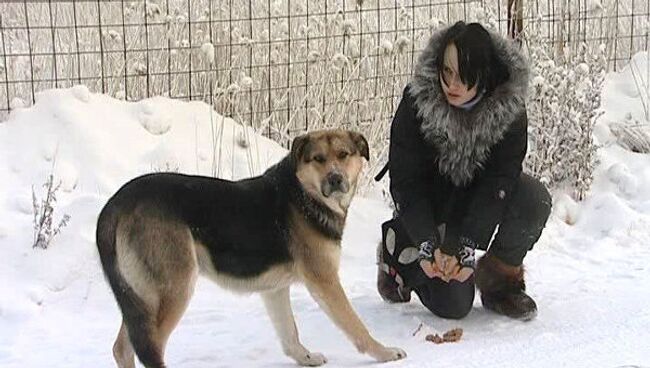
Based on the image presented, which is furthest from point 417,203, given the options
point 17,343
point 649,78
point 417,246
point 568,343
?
point 649,78

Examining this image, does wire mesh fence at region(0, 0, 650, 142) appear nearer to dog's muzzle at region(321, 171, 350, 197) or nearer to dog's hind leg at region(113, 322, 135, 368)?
dog's muzzle at region(321, 171, 350, 197)

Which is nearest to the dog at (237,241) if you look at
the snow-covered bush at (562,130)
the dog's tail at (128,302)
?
the dog's tail at (128,302)

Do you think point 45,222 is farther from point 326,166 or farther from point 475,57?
point 475,57

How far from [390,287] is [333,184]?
35.0 inches

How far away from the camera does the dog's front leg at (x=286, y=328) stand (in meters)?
3.77

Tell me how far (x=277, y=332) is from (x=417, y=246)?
711 millimetres

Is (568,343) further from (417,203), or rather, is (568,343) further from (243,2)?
(243,2)

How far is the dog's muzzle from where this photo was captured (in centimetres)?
370

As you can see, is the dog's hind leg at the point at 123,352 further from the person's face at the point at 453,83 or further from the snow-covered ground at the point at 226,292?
the person's face at the point at 453,83

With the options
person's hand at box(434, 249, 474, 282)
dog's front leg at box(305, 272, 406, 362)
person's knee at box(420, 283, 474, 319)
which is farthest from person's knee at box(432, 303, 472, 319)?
dog's front leg at box(305, 272, 406, 362)

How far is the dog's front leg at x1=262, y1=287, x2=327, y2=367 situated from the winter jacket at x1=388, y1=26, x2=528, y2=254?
2.02 feet

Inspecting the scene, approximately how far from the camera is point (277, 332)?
12.6 feet

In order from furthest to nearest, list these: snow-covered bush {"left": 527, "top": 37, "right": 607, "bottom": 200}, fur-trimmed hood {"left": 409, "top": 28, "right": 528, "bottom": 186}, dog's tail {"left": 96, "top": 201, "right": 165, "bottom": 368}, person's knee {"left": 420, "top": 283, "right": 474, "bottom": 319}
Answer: snow-covered bush {"left": 527, "top": 37, "right": 607, "bottom": 200}, person's knee {"left": 420, "top": 283, "right": 474, "bottom": 319}, fur-trimmed hood {"left": 409, "top": 28, "right": 528, "bottom": 186}, dog's tail {"left": 96, "top": 201, "right": 165, "bottom": 368}

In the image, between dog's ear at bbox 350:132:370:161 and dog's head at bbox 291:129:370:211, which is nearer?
dog's head at bbox 291:129:370:211
